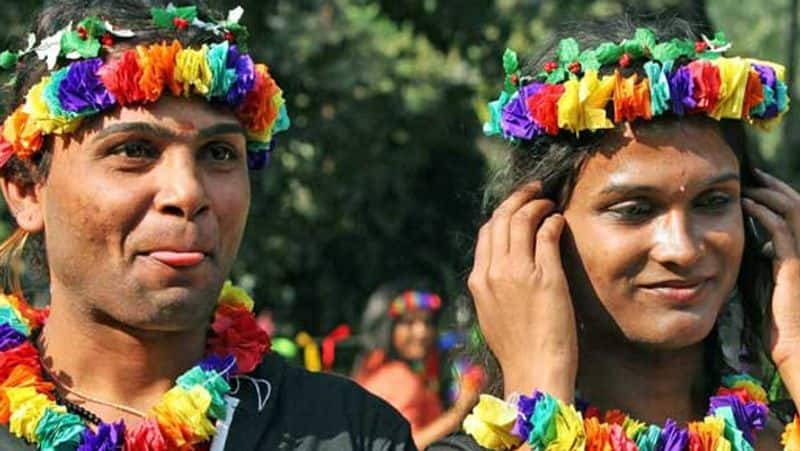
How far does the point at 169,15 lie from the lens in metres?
4.18

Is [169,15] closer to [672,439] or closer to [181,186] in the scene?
[181,186]

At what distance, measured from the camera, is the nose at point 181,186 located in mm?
3963

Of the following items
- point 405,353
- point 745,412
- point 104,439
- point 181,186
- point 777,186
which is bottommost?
point 405,353

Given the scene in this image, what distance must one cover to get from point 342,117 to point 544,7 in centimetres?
175

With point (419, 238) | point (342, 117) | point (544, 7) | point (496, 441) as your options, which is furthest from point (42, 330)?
point (419, 238)

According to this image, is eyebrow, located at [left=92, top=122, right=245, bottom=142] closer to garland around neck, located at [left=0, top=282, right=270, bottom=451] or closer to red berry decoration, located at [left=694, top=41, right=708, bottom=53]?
garland around neck, located at [left=0, top=282, right=270, bottom=451]

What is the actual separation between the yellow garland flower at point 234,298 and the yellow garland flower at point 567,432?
0.87m

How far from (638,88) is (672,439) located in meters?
0.89

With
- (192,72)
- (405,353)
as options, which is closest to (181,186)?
(192,72)

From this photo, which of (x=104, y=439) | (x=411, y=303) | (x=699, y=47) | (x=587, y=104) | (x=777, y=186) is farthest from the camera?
(x=411, y=303)

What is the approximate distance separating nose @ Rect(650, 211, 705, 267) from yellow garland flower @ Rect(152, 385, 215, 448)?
118cm

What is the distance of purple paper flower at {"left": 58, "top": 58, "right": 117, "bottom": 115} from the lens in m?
4.04

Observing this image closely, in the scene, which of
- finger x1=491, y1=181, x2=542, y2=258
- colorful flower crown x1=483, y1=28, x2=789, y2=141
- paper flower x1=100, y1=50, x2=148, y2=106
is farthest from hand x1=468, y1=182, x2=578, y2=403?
paper flower x1=100, y1=50, x2=148, y2=106

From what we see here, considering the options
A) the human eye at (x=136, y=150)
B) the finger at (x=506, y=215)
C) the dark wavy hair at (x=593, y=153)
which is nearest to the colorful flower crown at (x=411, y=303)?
the dark wavy hair at (x=593, y=153)
